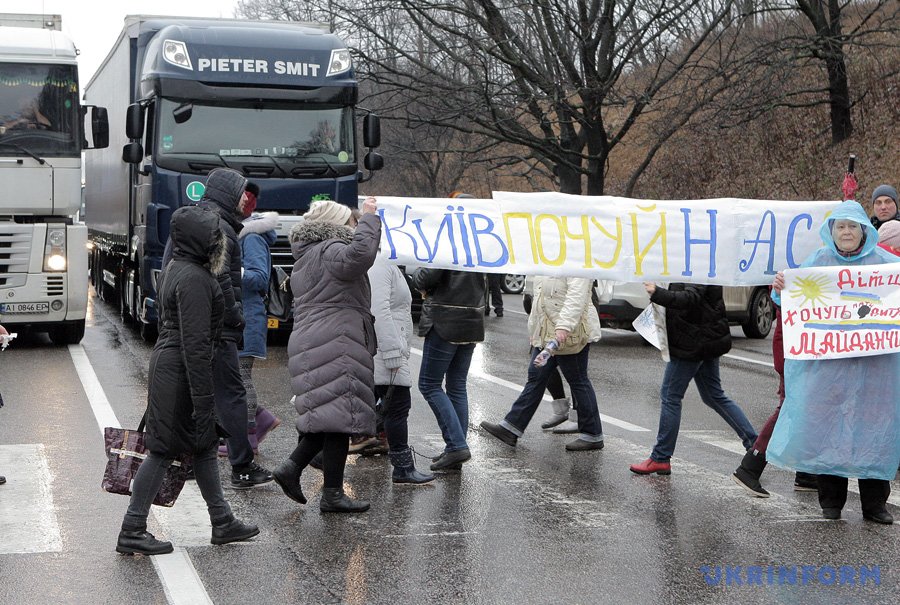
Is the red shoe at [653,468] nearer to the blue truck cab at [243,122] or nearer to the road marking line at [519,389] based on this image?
the road marking line at [519,389]

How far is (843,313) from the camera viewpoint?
685 centimetres

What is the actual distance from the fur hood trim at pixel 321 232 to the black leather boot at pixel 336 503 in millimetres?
1387

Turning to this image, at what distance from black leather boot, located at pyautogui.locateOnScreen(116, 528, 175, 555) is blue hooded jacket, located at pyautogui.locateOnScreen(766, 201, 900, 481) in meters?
3.35

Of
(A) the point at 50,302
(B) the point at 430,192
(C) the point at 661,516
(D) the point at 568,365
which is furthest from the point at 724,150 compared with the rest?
(C) the point at 661,516

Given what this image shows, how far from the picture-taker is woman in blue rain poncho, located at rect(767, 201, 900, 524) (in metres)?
6.59

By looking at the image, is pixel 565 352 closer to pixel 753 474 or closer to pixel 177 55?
pixel 753 474

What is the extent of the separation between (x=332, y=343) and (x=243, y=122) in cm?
820

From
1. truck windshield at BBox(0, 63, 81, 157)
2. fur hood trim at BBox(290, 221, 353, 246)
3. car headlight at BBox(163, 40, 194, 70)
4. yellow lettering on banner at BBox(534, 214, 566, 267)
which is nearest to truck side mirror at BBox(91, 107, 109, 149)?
truck windshield at BBox(0, 63, 81, 157)

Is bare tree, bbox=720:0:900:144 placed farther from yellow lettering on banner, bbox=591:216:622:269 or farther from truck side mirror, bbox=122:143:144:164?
yellow lettering on banner, bbox=591:216:622:269

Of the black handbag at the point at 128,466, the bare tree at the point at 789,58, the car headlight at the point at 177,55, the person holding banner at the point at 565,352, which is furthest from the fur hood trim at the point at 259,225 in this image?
the bare tree at the point at 789,58

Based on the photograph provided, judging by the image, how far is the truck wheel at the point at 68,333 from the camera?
1530 centimetres

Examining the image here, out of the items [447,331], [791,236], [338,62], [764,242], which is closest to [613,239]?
[764,242]

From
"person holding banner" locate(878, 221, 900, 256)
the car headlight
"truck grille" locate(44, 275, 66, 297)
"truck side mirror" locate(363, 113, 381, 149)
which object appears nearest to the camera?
"person holding banner" locate(878, 221, 900, 256)

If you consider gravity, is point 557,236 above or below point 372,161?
below
